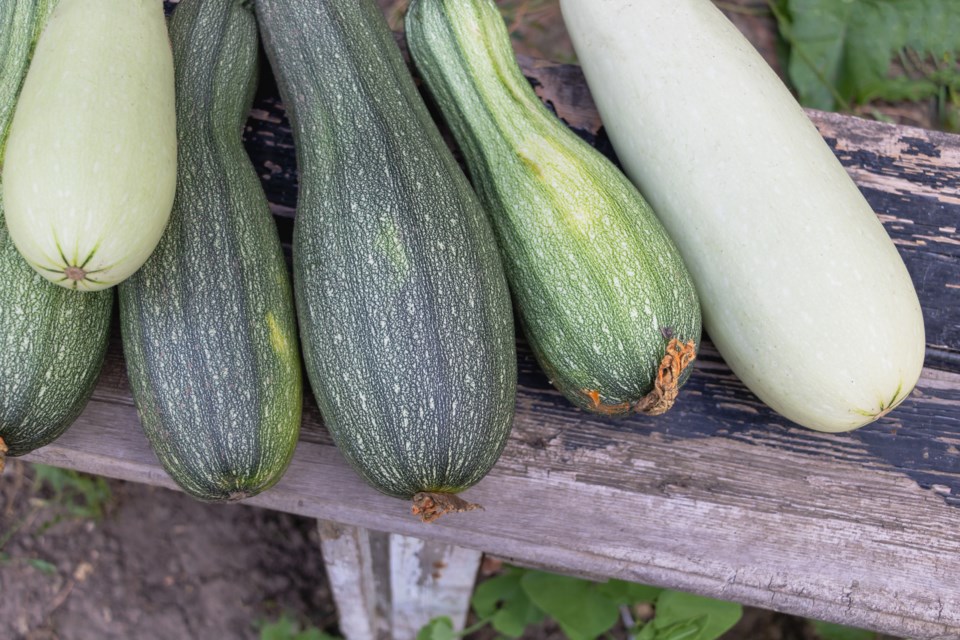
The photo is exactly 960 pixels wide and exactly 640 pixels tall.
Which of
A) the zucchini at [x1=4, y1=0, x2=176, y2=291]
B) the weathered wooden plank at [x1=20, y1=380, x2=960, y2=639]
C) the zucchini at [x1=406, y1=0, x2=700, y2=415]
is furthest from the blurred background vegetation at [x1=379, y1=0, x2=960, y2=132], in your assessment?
the weathered wooden plank at [x1=20, y1=380, x2=960, y2=639]

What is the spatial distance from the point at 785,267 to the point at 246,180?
0.83 meters

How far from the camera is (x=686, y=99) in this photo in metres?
1.26

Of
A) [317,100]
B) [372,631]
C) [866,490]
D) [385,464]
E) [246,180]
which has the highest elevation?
[317,100]

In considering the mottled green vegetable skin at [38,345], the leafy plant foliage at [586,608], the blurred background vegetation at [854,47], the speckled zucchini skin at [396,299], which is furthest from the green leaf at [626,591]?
the blurred background vegetation at [854,47]

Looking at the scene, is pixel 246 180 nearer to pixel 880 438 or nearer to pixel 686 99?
pixel 686 99

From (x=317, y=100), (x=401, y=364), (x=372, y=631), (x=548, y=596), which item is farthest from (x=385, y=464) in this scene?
(x=372, y=631)

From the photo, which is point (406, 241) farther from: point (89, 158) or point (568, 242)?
point (89, 158)

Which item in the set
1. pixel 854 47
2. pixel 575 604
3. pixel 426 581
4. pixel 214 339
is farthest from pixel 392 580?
pixel 854 47

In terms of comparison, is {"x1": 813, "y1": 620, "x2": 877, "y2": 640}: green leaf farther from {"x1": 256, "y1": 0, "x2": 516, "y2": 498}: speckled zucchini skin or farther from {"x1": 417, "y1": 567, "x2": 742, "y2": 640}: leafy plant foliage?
{"x1": 256, "y1": 0, "x2": 516, "y2": 498}: speckled zucchini skin

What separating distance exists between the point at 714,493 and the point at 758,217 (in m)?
0.46

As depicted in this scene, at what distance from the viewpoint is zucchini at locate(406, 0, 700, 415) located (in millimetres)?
1130

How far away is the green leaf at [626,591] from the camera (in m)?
1.58

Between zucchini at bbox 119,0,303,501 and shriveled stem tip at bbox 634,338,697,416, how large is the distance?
52cm

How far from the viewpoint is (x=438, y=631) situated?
5.24 feet
